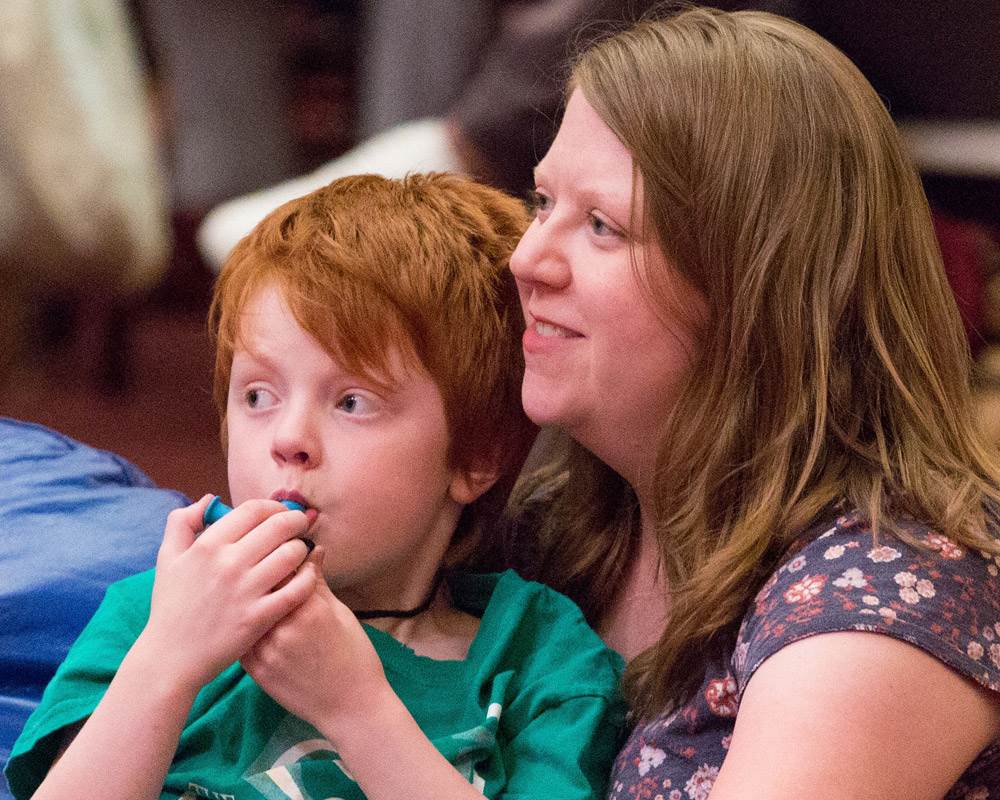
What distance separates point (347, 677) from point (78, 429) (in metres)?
2.60

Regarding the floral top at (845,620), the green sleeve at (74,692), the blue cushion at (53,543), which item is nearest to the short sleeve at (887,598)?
the floral top at (845,620)

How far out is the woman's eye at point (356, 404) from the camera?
116cm

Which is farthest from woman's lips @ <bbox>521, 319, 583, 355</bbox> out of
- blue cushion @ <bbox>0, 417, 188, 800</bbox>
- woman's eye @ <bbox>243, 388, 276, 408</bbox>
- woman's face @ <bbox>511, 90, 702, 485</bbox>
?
blue cushion @ <bbox>0, 417, 188, 800</bbox>

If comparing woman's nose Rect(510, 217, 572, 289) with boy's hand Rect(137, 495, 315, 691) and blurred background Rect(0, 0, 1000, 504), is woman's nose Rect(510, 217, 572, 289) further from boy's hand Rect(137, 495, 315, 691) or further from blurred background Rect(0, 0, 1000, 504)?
blurred background Rect(0, 0, 1000, 504)

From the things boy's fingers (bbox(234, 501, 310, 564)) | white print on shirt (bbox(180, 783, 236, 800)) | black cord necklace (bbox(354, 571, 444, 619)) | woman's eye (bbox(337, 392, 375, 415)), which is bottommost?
white print on shirt (bbox(180, 783, 236, 800))

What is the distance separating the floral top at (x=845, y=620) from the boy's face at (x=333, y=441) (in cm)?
28

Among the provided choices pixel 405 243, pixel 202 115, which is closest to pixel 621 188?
pixel 405 243

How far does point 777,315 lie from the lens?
43.9 inches

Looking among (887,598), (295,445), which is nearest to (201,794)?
(295,445)

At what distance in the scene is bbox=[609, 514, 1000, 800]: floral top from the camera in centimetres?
98

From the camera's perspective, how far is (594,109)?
3.90 feet

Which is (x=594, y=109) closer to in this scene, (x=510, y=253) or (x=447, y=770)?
(x=510, y=253)

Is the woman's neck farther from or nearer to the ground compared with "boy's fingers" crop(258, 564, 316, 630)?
nearer to the ground

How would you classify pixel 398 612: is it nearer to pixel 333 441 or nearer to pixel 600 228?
pixel 333 441
